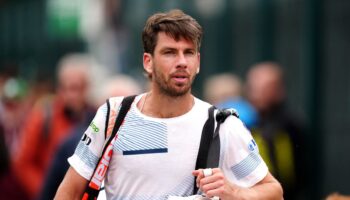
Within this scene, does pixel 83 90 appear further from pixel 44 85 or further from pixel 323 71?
pixel 44 85

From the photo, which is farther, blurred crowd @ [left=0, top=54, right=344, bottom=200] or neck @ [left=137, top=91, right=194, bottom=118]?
blurred crowd @ [left=0, top=54, right=344, bottom=200]

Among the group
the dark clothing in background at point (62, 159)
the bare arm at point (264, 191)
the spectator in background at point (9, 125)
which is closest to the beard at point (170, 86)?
the bare arm at point (264, 191)

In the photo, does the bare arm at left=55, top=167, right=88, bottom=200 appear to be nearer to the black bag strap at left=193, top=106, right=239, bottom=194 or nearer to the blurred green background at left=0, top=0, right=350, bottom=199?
the black bag strap at left=193, top=106, right=239, bottom=194

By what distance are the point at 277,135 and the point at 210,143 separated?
12.3ft

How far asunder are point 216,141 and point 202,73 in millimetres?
12332

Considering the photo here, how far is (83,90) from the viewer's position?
11.0 metres

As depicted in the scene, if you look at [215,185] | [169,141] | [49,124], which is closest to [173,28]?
[169,141]

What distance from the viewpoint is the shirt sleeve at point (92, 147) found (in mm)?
5957

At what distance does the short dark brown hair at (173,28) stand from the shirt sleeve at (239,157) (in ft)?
1.58

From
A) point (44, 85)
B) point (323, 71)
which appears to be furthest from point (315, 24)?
point (44, 85)

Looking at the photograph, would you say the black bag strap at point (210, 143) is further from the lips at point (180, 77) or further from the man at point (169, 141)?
the lips at point (180, 77)

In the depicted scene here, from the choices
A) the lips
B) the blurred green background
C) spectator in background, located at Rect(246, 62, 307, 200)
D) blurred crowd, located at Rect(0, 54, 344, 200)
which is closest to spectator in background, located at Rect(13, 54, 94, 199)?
blurred crowd, located at Rect(0, 54, 344, 200)

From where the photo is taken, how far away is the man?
5.78 m

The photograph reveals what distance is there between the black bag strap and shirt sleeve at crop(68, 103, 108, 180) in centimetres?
56
